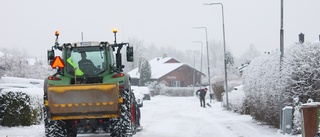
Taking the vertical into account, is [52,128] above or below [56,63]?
below

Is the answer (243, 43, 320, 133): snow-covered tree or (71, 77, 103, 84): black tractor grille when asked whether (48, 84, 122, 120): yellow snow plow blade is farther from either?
(243, 43, 320, 133): snow-covered tree

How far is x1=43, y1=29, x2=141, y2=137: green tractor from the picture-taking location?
1134 centimetres

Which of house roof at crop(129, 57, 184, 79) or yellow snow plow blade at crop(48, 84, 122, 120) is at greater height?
house roof at crop(129, 57, 184, 79)

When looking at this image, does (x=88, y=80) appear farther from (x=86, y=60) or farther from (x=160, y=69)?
(x=160, y=69)

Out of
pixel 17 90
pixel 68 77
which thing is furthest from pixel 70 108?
pixel 17 90

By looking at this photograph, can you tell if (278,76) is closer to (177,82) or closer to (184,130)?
(184,130)

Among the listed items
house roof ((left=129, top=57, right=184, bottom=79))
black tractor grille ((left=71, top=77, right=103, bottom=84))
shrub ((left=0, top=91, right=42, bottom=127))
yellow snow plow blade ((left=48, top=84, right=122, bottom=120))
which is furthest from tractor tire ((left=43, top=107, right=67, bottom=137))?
house roof ((left=129, top=57, right=184, bottom=79))

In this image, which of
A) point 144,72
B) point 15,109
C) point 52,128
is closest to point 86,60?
point 52,128

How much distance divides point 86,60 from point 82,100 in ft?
8.51

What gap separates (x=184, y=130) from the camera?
17.7 m

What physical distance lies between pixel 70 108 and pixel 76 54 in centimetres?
273

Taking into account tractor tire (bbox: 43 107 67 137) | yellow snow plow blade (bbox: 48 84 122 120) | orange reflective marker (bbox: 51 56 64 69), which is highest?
orange reflective marker (bbox: 51 56 64 69)

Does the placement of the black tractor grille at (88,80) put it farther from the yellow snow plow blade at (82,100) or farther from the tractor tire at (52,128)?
the yellow snow plow blade at (82,100)

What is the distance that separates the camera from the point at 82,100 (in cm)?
1138
